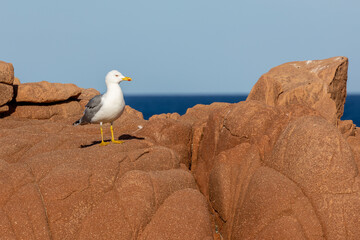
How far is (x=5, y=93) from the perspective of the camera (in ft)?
67.7

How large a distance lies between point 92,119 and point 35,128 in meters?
5.81

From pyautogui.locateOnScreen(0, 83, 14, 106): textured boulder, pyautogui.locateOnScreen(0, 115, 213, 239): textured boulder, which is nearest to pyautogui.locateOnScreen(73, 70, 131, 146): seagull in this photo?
pyautogui.locateOnScreen(0, 115, 213, 239): textured boulder

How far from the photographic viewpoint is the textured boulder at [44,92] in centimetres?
2219

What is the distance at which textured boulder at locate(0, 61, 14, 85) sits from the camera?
802 inches

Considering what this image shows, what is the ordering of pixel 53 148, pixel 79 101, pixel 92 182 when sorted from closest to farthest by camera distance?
pixel 92 182 → pixel 53 148 → pixel 79 101

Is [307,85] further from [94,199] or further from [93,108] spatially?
[94,199]

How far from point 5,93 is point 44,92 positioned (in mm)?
2581

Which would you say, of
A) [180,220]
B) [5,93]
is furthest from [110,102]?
[5,93]

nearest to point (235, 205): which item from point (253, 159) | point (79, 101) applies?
point (253, 159)

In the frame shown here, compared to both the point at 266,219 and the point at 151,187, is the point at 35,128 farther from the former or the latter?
the point at 266,219

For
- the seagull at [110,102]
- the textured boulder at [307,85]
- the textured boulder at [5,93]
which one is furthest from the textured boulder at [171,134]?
the textured boulder at [5,93]

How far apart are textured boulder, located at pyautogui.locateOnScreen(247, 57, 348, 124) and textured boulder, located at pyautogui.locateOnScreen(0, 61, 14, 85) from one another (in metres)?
13.9

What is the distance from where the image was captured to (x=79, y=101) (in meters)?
25.6

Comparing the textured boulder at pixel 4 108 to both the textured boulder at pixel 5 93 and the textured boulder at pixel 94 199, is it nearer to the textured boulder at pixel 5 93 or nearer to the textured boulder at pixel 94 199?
the textured boulder at pixel 5 93
